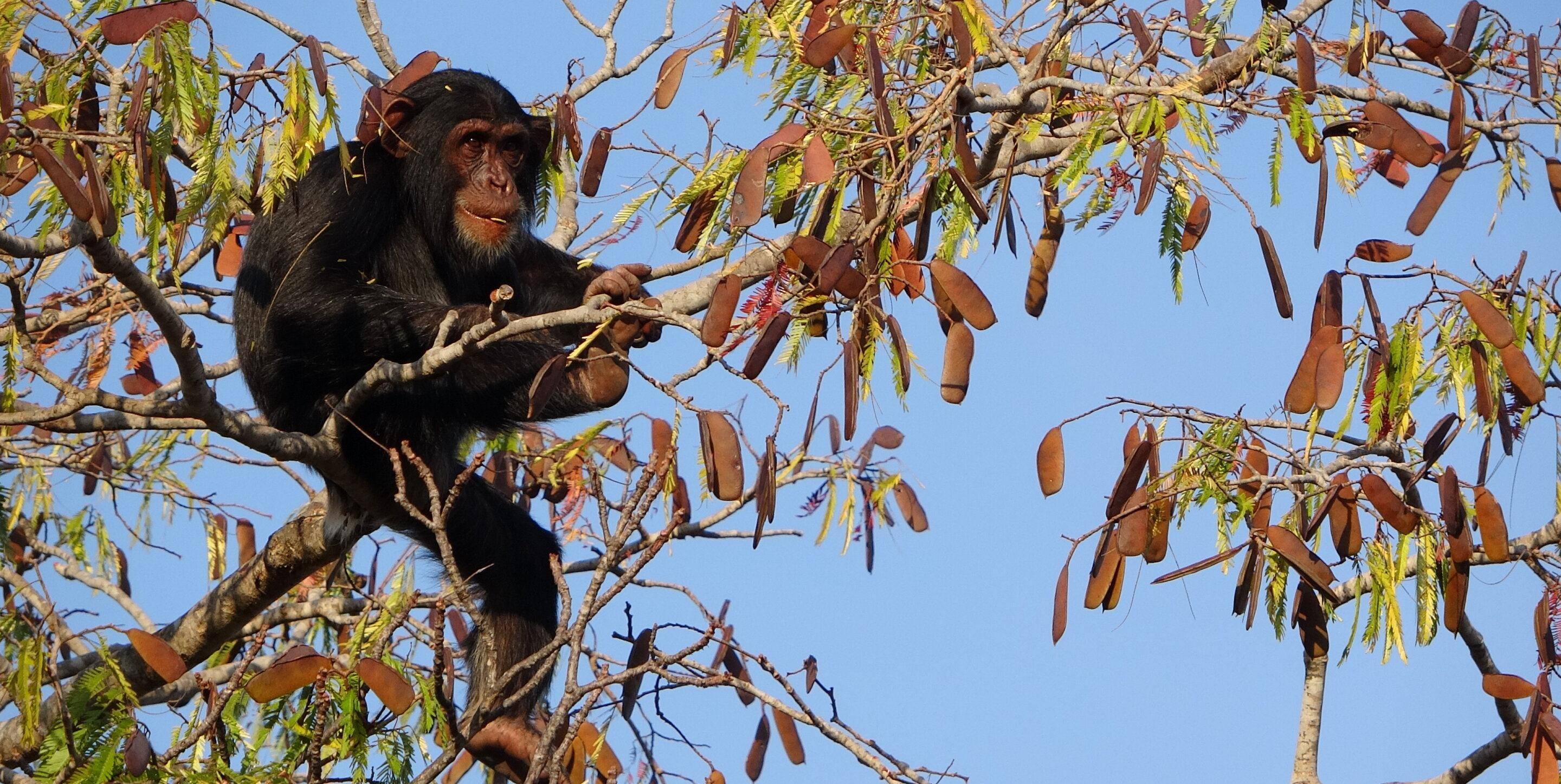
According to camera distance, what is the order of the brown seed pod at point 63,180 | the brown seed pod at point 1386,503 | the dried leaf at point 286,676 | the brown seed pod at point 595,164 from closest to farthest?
the brown seed pod at point 63,180 → the dried leaf at point 286,676 → the brown seed pod at point 1386,503 → the brown seed pod at point 595,164

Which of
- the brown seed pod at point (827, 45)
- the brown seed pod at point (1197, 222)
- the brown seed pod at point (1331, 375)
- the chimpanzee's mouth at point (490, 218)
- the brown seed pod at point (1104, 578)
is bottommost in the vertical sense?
the brown seed pod at point (1104, 578)

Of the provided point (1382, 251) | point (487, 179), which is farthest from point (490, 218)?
point (1382, 251)

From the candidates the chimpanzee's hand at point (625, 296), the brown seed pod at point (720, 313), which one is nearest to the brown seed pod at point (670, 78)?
the chimpanzee's hand at point (625, 296)

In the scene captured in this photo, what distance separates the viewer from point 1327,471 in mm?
3180

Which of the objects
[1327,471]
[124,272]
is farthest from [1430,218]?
[124,272]

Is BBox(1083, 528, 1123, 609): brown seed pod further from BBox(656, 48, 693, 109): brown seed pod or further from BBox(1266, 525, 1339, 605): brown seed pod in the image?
BBox(656, 48, 693, 109): brown seed pod

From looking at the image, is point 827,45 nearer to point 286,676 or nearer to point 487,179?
point 286,676

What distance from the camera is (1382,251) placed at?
302cm

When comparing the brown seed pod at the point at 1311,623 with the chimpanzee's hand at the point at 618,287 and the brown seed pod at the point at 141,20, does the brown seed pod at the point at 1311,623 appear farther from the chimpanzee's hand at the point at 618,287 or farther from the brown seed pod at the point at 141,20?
the brown seed pod at the point at 141,20

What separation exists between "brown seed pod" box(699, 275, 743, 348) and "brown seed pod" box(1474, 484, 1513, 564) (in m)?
1.62

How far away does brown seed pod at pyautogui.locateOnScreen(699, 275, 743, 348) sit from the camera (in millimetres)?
2412

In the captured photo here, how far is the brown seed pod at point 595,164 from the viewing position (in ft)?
12.8

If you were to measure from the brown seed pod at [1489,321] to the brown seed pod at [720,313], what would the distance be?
1415 millimetres

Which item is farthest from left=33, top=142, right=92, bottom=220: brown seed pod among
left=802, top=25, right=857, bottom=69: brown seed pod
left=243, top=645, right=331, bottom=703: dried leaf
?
left=802, top=25, right=857, bottom=69: brown seed pod
